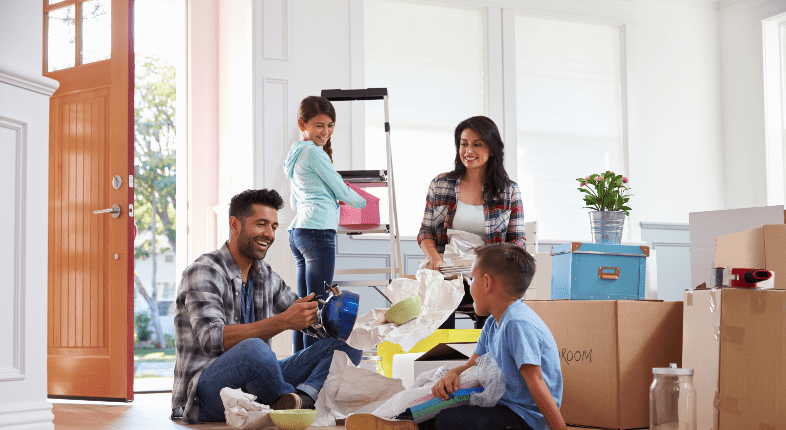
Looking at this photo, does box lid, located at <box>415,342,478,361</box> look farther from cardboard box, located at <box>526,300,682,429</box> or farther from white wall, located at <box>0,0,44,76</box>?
white wall, located at <box>0,0,44,76</box>

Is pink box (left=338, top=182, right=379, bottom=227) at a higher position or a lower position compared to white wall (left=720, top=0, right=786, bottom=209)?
lower

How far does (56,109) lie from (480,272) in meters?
2.72

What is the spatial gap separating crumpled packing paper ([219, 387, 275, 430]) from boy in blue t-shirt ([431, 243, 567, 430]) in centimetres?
54

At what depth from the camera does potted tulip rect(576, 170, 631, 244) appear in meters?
3.23

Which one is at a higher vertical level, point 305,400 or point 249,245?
point 249,245

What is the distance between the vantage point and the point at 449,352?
2.53 meters

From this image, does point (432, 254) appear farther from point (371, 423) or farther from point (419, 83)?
point (419, 83)

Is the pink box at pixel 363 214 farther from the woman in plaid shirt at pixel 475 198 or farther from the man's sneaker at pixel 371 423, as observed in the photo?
the man's sneaker at pixel 371 423

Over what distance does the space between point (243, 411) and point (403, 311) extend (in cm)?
57

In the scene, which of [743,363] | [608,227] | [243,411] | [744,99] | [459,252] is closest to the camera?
[743,363]

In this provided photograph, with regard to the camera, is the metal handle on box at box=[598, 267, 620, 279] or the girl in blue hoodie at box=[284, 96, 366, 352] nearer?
the metal handle on box at box=[598, 267, 620, 279]

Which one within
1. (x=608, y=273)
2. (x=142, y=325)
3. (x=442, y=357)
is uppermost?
(x=608, y=273)

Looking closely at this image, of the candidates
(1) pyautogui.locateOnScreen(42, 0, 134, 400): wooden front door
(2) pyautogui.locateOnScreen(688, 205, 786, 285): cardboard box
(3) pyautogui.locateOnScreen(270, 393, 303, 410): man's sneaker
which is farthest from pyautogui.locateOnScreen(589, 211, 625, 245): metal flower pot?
(1) pyautogui.locateOnScreen(42, 0, 134, 400): wooden front door

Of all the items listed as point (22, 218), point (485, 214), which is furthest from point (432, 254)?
point (22, 218)
